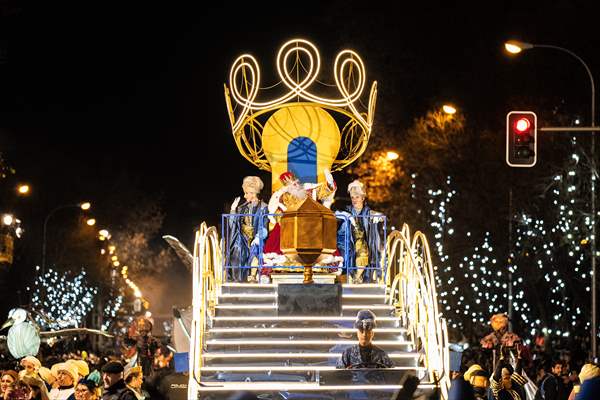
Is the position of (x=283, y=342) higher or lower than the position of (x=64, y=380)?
higher

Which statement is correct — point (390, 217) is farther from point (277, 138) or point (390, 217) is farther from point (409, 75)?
point (277, 138)

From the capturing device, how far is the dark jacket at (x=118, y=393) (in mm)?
10870

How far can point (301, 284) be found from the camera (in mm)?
17328

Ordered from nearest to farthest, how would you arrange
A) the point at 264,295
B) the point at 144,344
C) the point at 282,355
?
the point at 282,355 → the point at 144,344 → the point at 264,295

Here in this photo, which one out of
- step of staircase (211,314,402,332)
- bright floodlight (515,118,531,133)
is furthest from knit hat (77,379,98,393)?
bright floodlight (515,118,531,133)

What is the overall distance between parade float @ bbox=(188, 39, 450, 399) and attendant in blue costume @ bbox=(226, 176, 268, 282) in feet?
0.07

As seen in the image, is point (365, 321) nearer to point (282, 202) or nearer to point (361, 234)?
point (361, 234)

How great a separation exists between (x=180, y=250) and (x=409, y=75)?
29324mm

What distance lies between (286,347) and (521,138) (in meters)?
7.60

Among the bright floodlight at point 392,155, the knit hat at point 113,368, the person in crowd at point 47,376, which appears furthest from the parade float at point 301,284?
the bright floodlight at point 392,155

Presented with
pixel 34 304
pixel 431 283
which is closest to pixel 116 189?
pixel 34 304

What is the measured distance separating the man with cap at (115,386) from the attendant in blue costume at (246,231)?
28.9 ft

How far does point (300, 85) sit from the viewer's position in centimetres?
2164

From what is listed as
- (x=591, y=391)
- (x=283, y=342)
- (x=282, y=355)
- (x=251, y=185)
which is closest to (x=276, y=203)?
(x=251, y=185)
